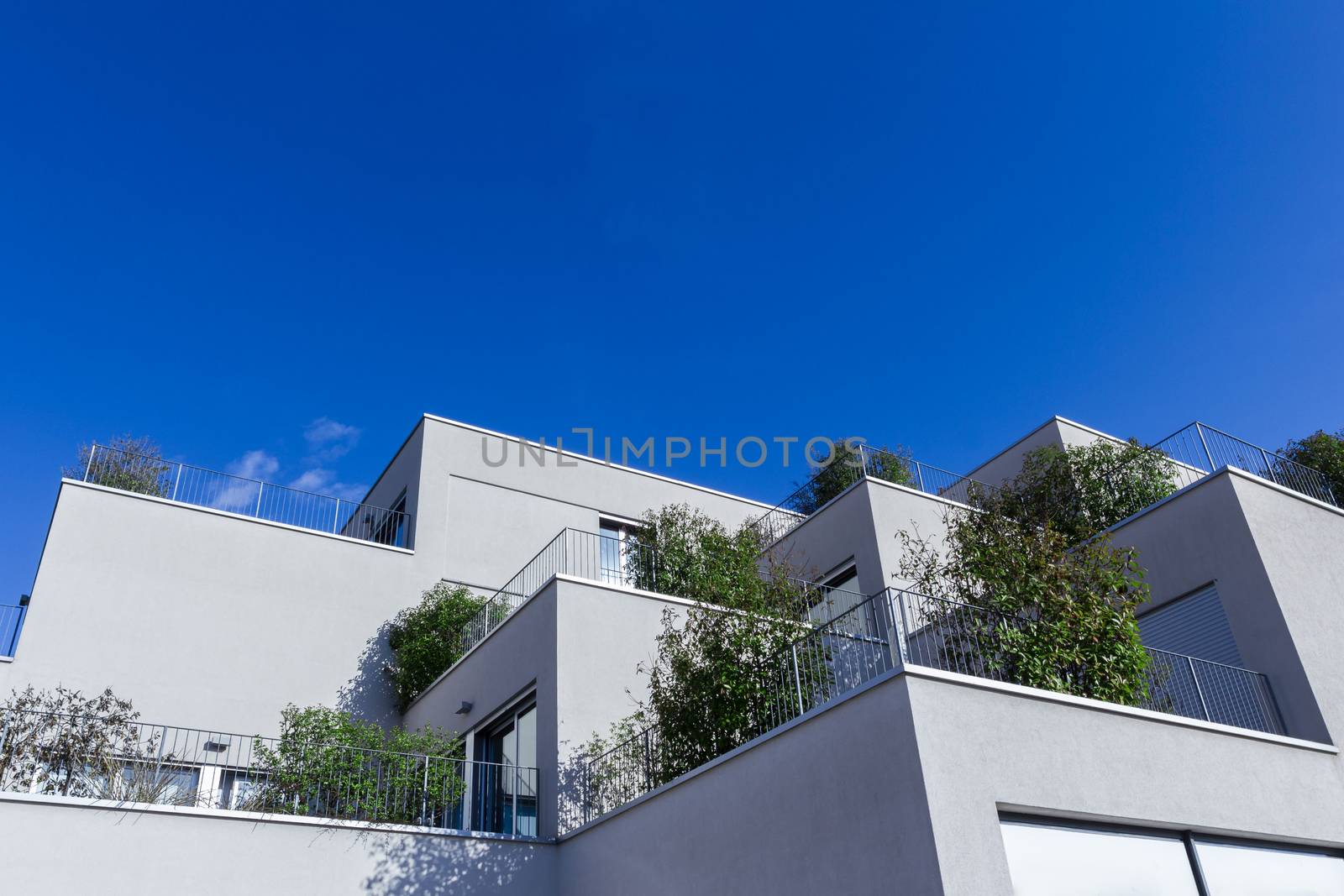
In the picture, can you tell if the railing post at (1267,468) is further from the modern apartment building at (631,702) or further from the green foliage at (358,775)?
the green foliage at (358,775)

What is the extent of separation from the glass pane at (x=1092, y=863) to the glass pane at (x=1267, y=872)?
1.09ft

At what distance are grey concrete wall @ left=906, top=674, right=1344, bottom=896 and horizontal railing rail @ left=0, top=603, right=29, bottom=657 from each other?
45.0 feet

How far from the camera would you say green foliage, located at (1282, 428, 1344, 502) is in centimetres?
1594

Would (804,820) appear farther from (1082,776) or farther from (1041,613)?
(1041,613)

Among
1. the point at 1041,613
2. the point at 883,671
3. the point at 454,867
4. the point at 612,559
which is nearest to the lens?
the point at 883,671

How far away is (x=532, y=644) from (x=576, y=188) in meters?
11.8

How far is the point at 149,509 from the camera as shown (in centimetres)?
1551

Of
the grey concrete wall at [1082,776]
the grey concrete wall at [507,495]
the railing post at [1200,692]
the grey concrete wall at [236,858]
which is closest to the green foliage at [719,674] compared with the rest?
the grey concrete wall at [236,858]

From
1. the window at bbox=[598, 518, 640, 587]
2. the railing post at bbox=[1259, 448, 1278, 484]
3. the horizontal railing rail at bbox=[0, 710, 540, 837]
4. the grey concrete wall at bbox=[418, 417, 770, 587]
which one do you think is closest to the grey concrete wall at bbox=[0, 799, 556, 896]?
the horizontal railing rail at bbox=[0, 710, 540, 837]

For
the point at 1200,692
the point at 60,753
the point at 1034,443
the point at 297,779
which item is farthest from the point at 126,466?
the point at 1034,443

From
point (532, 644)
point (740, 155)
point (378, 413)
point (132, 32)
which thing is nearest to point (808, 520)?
point (532, 644)

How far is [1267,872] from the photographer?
7879mm

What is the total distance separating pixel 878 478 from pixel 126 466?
13793mm

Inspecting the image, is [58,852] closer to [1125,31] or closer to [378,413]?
[378,413]
